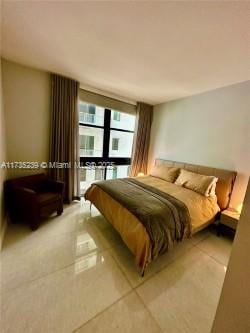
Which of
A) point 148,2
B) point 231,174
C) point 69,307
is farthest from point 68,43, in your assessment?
point 231,174

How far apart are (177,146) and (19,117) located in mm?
3211

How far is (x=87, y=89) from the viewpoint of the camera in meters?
3.17

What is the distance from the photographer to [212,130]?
2895 mm

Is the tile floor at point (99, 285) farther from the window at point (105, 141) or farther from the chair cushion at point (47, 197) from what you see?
the window at point (105, 141)

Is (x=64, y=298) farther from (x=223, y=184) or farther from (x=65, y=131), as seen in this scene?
(x=223, y=184)

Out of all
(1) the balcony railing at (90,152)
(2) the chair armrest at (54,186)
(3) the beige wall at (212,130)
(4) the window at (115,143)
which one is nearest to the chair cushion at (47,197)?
(2) the chair armrest at (54,186)

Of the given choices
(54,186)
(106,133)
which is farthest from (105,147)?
(54,186)

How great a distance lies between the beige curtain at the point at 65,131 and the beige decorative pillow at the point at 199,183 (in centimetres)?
220

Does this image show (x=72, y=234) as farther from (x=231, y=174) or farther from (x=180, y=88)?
(x=180, y=88)

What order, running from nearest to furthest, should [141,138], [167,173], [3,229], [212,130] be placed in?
1. [3,229]
2. [212,130]
3. [167,173]
4. [141,138]

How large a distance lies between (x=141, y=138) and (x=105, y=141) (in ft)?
A: 3.35

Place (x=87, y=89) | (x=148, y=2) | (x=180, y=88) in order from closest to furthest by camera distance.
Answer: (x=148, y=2) → (x=180, y=88) → (x=87, y=89)

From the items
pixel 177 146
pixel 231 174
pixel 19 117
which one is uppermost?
pixel 19 117

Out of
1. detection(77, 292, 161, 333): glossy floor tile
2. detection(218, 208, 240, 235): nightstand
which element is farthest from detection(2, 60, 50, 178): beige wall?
detection(218, 208, 240, 235): nightstand
